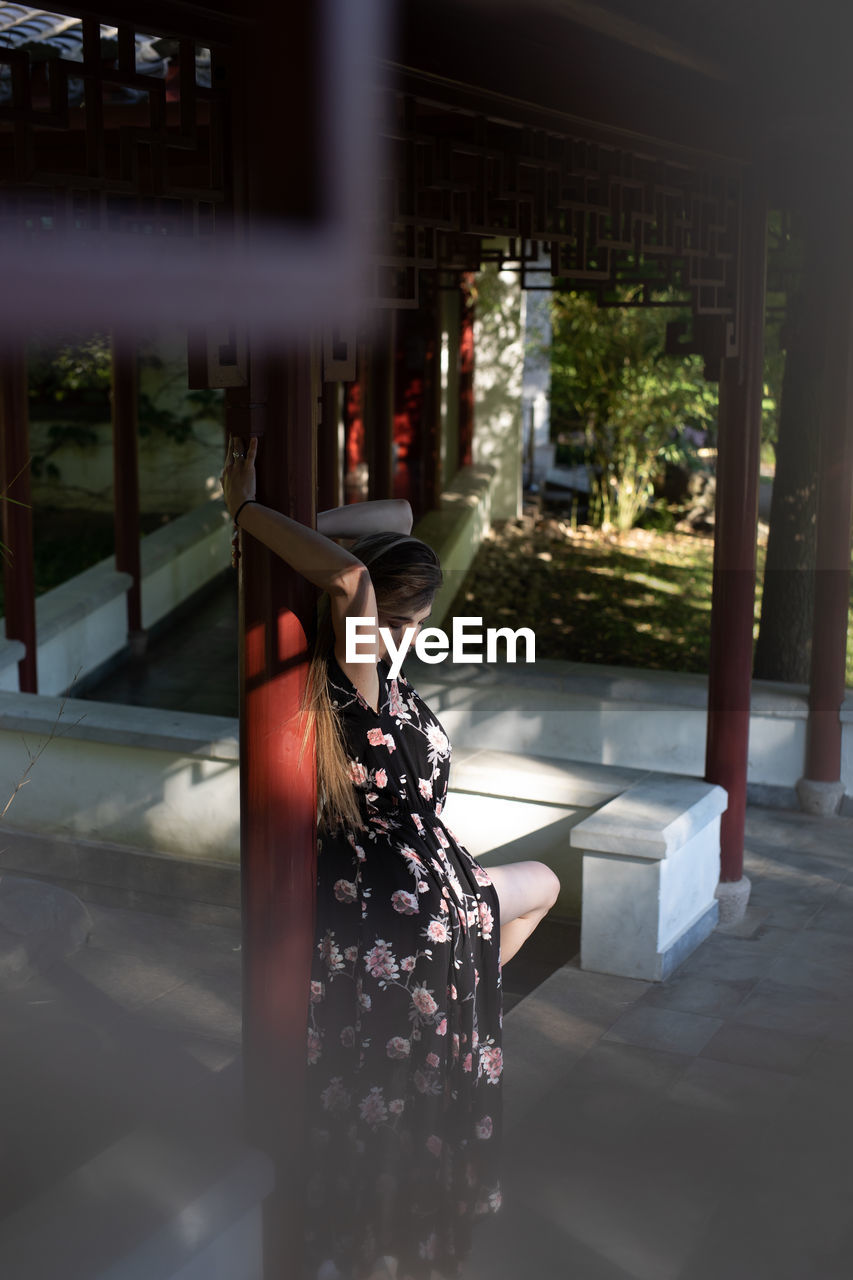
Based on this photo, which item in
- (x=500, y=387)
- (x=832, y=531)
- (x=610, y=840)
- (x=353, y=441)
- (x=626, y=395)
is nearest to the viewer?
(x=610, y=840)

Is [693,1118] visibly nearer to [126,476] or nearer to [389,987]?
[389,987]

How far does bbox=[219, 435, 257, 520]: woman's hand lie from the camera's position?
8.91ft

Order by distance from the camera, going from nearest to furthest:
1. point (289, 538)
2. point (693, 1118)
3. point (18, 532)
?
point (289, 538)
point (693, 1118)
point (18, 532)

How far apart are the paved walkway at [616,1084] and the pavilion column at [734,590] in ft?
1.13

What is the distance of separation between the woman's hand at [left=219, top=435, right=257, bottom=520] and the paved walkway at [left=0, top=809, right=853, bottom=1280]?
1.21 metres

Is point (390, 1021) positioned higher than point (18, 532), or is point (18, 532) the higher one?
point (18, 532)

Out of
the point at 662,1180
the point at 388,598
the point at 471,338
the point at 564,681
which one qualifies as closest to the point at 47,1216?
the point at 388,598

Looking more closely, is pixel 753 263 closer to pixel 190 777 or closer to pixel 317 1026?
pixel 190 777

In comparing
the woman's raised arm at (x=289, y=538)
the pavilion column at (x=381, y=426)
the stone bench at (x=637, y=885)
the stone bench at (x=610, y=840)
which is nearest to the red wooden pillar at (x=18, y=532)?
the pavilion column at (x=381, y=426)

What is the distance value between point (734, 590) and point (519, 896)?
2.45 m

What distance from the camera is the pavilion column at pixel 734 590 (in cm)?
542

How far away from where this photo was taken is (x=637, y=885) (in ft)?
15.7

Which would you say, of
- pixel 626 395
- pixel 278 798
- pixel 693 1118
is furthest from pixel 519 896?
pixel 626 395

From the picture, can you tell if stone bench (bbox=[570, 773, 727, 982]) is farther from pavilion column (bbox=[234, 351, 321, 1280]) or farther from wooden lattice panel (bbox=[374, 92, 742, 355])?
pavilion column (bbox=[234, 351, 321, 1280])
